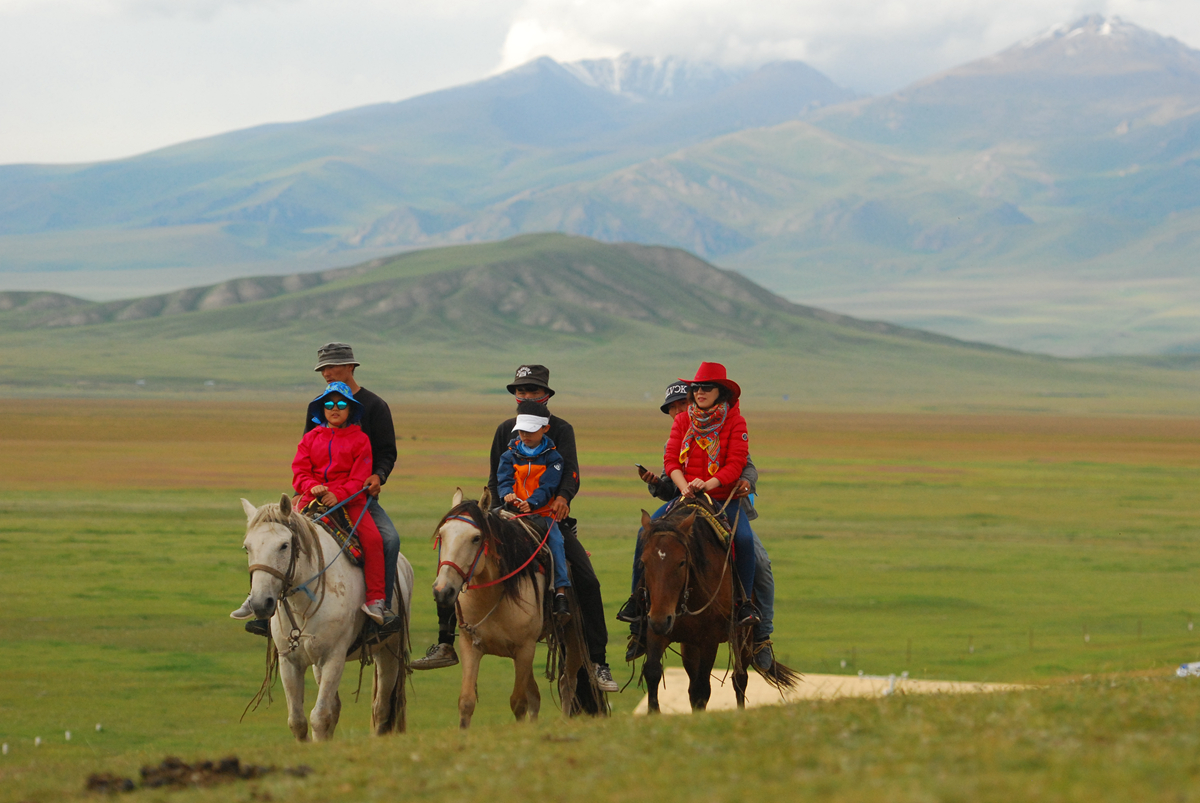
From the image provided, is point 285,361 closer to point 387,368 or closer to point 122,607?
point 387,368

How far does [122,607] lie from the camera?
25.6 meters

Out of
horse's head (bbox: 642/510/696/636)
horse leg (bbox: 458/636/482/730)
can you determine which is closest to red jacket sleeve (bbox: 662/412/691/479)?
horse's head (bbox: 642/510/696/636)

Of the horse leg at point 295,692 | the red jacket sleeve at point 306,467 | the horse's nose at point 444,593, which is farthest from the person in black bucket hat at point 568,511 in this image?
the red jacket sleeve at point 306,467

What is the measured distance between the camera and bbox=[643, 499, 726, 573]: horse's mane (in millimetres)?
11078

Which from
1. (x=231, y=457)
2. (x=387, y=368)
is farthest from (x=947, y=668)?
(x=387, y=368)

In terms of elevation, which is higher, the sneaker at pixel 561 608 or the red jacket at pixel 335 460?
the red jacket at pixel 335 460

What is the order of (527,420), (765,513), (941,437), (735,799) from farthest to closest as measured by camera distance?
(941,437) → (765,513) → (527,420) → (735,799)

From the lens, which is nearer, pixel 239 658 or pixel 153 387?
pixel 239 658

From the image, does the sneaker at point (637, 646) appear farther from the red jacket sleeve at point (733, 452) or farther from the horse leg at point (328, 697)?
the horse leg at point (328, 697)

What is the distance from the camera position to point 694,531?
37.0 ft

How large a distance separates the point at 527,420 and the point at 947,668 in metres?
12.1

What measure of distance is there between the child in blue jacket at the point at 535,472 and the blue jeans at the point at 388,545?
3.33 feet

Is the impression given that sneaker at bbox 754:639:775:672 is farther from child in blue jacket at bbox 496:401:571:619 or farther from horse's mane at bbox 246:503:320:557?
horse's mane at bbox 246:503:320:557

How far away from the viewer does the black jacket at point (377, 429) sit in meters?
11.4
